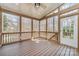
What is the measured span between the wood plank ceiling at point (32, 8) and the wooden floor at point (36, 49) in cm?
66

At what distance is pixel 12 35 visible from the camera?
2285 millimetres

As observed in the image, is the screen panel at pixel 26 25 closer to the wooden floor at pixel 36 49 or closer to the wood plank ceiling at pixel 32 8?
the wood plank ceiling at pixel 32 8

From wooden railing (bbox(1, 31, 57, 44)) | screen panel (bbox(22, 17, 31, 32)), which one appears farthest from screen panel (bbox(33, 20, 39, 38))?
screen panel (bbox(22, 17, 31, 32))

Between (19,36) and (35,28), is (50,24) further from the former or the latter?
(19,36)

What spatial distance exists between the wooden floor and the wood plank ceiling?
25.9 inches

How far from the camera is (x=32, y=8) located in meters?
2.29

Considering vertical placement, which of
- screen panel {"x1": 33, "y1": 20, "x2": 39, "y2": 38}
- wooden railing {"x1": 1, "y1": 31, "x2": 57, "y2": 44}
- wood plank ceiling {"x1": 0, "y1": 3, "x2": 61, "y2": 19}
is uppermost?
wood plank ceiling {"x1": 0, "y1": 3, "x2": 61, "y2": 19}

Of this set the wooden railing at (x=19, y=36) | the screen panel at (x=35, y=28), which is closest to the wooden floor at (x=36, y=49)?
the wooden railing at (x=19, y=36)

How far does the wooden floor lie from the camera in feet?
7.13

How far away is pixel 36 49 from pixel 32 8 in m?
0.94

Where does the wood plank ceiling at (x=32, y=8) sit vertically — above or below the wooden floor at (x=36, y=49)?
above

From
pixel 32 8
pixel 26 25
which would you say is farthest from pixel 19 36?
pixel 32 8

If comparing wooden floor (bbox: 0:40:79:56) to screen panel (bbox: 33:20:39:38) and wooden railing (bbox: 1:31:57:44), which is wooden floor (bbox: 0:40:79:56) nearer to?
wooden railing (bbox: 1:31:57:44)

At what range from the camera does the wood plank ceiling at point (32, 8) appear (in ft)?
7.31
